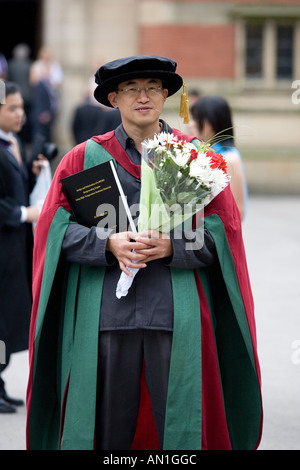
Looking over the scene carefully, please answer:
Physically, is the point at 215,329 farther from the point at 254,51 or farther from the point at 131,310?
the point at 254,51

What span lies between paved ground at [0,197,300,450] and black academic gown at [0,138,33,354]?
0.54 metres

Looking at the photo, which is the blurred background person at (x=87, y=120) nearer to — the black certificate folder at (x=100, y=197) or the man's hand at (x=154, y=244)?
the black certificate folder at (x=100, y=197)

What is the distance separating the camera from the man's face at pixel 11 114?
5.44m

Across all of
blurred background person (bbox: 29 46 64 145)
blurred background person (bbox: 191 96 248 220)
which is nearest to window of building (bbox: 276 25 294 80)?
blurred background person (bbox: 29 46 64 145)

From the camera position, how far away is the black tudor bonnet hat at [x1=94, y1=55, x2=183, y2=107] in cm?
343

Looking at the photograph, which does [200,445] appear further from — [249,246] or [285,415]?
[249,246]

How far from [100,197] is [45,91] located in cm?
1268

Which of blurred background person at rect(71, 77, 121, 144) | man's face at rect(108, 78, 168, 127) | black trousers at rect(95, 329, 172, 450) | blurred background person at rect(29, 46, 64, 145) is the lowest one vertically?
black trousers at rect(95, 329, 172, 450)

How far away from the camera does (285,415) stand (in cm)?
539

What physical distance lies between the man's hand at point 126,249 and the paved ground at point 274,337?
6.15 ft

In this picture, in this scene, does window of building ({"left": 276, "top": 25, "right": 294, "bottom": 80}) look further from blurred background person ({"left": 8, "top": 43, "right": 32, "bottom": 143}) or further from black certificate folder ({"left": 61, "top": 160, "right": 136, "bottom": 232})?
black certificate folder ({"left": 61, "top": 160, "right": 136, "bottom": 232})

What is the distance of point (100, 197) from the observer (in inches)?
137

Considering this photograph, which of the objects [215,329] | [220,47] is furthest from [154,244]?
[220,47]

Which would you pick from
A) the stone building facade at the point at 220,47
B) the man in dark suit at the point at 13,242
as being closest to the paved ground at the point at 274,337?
the man in dark suit at the point at 13,242
